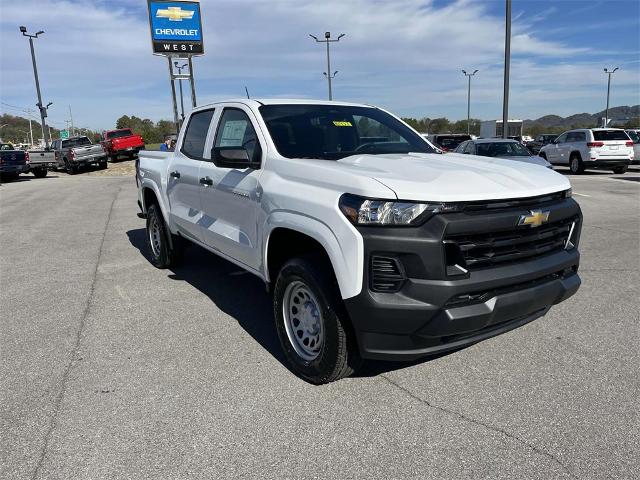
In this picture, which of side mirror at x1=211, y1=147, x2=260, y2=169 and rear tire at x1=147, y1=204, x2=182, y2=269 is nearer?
side mirror at x1=211, y1=147, x2=260, y2=169

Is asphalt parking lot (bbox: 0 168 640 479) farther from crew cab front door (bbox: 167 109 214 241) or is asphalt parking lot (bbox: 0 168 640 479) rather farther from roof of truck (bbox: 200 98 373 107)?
roof of truck (bbox: 200 98 373 107)

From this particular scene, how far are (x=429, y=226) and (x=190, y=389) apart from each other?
1.89 metres

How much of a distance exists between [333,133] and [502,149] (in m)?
10.8

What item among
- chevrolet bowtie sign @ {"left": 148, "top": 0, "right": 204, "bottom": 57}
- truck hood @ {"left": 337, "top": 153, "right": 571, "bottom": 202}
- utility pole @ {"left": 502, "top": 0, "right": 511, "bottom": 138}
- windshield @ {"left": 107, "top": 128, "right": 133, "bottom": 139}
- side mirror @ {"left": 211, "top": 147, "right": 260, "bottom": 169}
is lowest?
truck hood @ {"left": 337, "top": 153, "right": 571, "bottom": 202}

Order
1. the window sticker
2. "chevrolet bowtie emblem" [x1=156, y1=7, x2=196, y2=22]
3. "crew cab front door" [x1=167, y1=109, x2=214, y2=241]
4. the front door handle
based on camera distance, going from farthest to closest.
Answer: "chevrolet bowtie emblem" [x1=156, y1=7, x2=196, y2=22] < "crew cab front door" [x1=167, y1=109, x2=214, y2=241] < the front door handle < the window sticker

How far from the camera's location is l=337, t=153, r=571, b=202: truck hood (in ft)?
9.11

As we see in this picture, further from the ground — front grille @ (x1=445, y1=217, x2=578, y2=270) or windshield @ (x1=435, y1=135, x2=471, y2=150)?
windshield @ (x1=435, y1=135, x2=471, y2=150)

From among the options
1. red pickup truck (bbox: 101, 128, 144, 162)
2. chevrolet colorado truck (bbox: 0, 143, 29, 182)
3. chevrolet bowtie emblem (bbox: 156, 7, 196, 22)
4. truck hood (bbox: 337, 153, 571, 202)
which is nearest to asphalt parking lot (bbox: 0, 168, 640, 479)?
truck hood (bbox: 337, 153, 571, 202)

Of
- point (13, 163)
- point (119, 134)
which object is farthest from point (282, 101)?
point (119, 134)

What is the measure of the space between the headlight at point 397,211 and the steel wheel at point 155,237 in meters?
4.12

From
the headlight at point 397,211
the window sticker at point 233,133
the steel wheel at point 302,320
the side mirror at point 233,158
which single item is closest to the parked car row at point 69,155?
the window sticker at point 233,133

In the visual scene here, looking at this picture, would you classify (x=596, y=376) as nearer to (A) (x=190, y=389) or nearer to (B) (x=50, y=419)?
(A) (x=190, y=389)

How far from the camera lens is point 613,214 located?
9914 millimetres

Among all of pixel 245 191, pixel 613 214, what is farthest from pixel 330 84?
pixel 245 191
